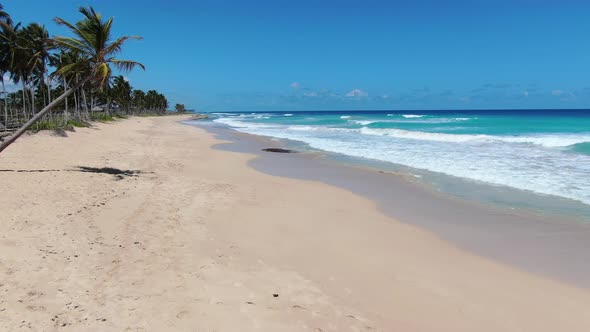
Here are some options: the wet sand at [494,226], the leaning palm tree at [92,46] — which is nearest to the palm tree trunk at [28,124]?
the leaning palm tree at [92,46]

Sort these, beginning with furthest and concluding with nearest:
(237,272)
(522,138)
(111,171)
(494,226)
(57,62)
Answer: (57,62) < (522,138) < (111,171) < (494,226) < (237,272)

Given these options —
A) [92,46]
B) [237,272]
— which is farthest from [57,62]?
[237,272]

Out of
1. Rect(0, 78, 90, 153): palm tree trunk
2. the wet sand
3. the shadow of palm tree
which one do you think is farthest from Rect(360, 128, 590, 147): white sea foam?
Rect(0, 78, 90, 153): palm tree trunk

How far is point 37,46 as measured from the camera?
29.8m

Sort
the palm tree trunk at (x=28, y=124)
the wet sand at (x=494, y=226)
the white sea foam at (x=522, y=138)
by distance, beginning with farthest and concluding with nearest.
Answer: the white sea foam at (x=522, y=138) → the palm tree trunk at (x=28, y=124) → the wet sand at (x=494, y=226)

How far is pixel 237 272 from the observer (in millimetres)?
4941

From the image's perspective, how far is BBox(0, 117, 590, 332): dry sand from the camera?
152 inches

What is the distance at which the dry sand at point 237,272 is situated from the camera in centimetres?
385

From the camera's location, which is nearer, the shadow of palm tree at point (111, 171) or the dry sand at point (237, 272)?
the dry sand at point (237, 272)

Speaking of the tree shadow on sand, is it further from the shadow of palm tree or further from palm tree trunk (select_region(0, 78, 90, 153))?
palm tree trunk (select_region(0, 78, 90, 153))

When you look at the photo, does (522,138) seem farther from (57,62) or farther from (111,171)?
(57,62)

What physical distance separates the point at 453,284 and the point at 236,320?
285cm

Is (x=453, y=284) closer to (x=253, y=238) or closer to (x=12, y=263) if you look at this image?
(x=253, y=238)

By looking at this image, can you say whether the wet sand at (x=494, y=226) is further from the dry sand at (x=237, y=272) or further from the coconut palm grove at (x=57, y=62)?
the coconut palm grove at (x=57, y=62)
